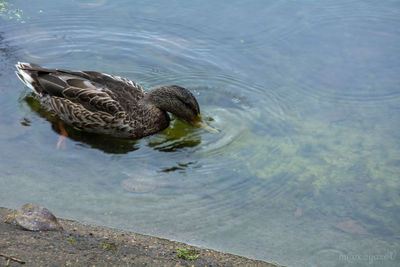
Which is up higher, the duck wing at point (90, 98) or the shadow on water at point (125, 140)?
the duck wing at point (90, 98)

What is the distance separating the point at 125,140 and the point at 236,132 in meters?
1.42

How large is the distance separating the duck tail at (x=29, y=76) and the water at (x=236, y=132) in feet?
0.86

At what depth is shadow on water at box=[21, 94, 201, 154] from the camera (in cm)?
A: 596

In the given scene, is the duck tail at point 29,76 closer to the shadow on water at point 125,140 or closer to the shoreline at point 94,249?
the shadow on water at point 125,140

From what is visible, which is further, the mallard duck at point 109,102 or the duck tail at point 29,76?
the duck tail at point 29,76

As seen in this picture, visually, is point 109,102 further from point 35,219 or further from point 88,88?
point 35,219

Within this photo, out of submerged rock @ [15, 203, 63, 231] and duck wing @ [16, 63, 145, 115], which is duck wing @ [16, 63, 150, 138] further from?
submerged rock @ [15, 203, 63, 231]

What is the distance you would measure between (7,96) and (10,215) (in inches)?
114

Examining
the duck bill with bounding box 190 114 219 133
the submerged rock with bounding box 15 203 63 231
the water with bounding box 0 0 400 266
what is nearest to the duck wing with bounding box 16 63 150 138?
the water with bounding box 0 0 400 266

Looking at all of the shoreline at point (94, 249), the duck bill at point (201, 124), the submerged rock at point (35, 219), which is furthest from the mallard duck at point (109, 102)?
the submerged rock at point (35, 219)

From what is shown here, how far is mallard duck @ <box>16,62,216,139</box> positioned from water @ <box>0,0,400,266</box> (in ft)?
0.58

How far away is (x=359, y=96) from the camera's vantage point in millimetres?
6668

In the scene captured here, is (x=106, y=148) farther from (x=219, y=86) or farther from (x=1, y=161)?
(x=219, y=86)

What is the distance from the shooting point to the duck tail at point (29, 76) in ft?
21.4
